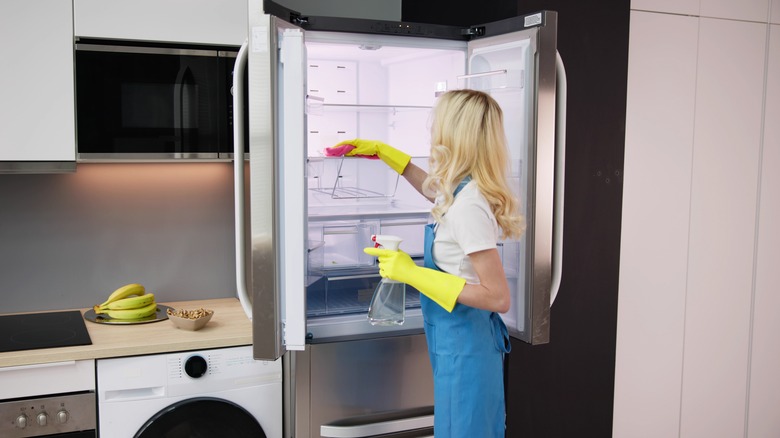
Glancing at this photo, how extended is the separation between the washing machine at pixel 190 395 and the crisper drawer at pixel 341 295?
0.27 meters

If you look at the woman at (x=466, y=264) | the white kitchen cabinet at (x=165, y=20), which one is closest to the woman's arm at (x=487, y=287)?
the woman at (x=466, y=264)

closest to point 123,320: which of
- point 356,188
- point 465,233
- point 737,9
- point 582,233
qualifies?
point 356,188

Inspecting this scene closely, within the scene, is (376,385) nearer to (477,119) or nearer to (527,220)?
(527,220)

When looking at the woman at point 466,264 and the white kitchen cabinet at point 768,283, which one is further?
the white kitchen cabinet at point 768,283

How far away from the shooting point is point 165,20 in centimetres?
244

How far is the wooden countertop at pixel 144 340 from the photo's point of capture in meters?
2.19

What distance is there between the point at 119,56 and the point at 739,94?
247 centimetres

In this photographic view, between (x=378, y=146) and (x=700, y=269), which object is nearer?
(x=378, y=146)

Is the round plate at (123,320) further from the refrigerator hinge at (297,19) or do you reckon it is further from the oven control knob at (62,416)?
the refrigerator hinge at (297,19)

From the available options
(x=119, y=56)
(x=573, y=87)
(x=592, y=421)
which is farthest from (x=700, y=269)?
(x=119, y=56)

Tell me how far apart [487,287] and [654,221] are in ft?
4.66

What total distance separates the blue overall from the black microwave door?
3.04ft

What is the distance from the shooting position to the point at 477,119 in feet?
6.38

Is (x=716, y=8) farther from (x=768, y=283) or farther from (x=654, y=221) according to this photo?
(x=768, y=283)
